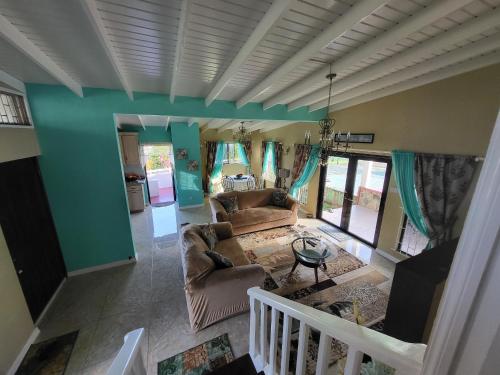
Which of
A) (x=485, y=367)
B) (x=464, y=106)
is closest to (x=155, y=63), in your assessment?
(x=485, y=367)

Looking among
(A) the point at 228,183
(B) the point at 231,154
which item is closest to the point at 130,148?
(A) the point at 228,183

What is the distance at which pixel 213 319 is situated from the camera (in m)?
2.45

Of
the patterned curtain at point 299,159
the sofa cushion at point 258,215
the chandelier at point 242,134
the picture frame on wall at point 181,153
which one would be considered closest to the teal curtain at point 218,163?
the chandelier at point 242,134

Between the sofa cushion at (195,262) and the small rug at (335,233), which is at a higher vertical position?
the sofa cushion at (195,262)

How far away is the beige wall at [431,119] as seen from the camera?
2.57 meters

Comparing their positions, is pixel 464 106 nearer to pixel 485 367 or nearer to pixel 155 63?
pixel 485 367

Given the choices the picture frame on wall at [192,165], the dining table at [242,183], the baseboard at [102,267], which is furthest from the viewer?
the dining table at [242,183]

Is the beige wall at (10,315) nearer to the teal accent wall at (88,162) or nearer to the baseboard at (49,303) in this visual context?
the baseboard at (49,303)

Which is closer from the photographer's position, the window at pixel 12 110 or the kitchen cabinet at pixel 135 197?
the window at pixel 12 110

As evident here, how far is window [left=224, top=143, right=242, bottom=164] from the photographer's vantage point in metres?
8.65

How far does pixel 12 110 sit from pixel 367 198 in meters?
5.95

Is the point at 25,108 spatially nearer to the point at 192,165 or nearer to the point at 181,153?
the point at 181,153

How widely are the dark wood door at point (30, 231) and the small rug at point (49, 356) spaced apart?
45 centimetres

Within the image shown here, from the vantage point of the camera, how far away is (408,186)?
3.36 meters
